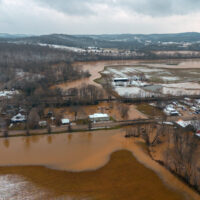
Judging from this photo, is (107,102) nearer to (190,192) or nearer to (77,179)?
(77,179)

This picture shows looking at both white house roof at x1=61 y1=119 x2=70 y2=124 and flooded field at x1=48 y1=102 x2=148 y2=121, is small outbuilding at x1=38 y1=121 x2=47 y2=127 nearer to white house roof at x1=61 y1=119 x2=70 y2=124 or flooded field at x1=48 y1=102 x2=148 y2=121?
white house roof at x1=61 y1=119 x2=70 y2=124

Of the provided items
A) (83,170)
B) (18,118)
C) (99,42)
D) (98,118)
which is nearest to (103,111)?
(98,118)

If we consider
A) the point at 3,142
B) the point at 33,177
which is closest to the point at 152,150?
the point at 33,177

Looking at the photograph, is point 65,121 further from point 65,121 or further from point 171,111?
point 171,111

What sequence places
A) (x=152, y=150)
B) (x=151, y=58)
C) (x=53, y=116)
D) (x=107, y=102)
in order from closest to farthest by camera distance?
(x=152, y=150) < (x=53, y=116) < (x=107, y=102) < (x=151, y=58)

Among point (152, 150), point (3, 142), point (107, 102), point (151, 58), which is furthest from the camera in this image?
point (151, 58)

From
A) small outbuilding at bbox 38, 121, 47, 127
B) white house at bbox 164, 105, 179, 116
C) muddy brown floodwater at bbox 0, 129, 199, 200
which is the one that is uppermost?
white house at bbox 164, 105, 179, 116

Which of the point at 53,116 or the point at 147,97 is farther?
the point at 147,97

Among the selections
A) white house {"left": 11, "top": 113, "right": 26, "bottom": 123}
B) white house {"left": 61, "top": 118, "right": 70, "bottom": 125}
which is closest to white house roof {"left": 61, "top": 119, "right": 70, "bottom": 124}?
white house {"left": 61, "top": 118, "right": 70, "bottom": 125}
